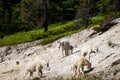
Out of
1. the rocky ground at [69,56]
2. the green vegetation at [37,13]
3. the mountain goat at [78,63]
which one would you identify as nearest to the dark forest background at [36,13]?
the green vegetation at [37,13]

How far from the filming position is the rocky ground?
86.5ft

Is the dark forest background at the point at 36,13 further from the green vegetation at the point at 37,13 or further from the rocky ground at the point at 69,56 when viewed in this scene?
the rocky ground at the point at 69,56

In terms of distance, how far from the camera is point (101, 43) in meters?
39.2

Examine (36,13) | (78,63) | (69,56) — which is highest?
(78,63)

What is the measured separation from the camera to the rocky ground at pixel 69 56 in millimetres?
26375

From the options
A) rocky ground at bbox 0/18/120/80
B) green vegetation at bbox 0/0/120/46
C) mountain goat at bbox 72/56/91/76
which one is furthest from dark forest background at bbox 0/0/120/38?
mountain goat at bbox 72/56/91/76

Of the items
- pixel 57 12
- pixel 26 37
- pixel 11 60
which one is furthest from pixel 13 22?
pixel 11 60

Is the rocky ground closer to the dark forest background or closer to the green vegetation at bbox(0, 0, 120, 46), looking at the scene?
the green vegetation at bbox(0, 0, 120, 46)

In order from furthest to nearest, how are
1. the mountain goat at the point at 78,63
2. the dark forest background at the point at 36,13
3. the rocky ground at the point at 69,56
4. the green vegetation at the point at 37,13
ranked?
the dark forest background at the point at 36,13 < the green vegetation at the point at 37,13 < the rocky ground at the point at 69,56 < the mountain goat at the point at 78,63

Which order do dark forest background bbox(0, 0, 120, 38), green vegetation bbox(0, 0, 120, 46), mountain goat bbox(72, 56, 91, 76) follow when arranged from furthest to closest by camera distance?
dark forest background bbox(0, 0, 120, 38), green vegetation bbox(0, 0, 120, 46), mountain goat bbox(72, 56, 91, 76)

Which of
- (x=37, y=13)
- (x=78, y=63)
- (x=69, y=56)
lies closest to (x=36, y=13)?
(x=37, y=13)

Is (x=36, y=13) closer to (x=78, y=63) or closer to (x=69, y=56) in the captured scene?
(x=69, y=56)

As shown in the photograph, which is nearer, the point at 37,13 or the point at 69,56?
the point at 69,56

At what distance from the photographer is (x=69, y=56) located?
39.0m
